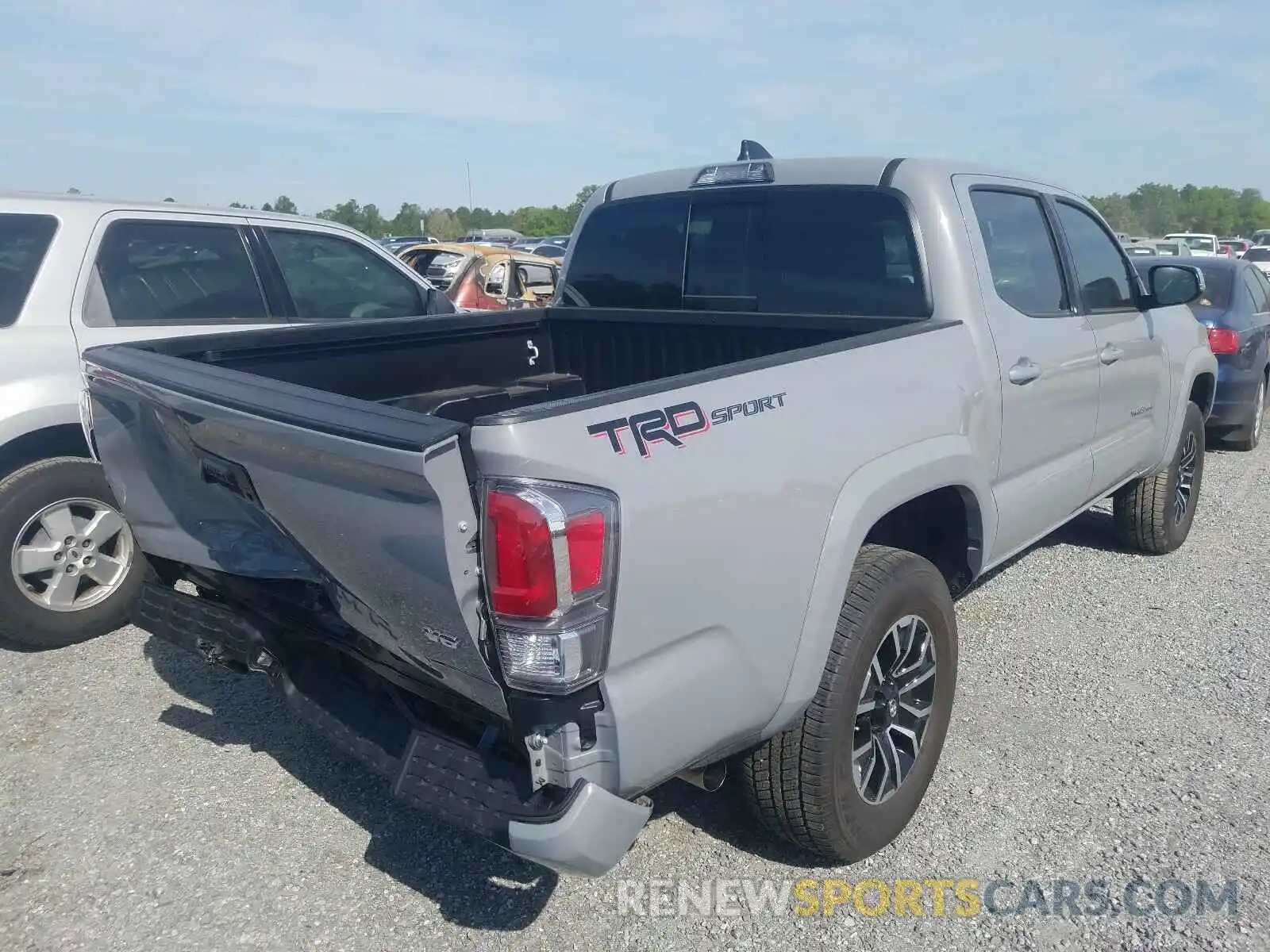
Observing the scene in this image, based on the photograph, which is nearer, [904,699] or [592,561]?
[592,561]

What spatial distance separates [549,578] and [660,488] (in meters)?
0.32

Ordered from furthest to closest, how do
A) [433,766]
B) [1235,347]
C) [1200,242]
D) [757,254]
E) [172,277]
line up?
[1200,242] < [1235,347] < [172,277] < [757,254] < [433,766]

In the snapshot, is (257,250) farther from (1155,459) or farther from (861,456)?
(1155,459)

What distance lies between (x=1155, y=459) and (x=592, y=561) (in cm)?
410

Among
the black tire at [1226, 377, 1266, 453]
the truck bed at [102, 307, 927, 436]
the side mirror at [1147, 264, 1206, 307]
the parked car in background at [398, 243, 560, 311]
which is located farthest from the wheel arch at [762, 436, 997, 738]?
the parked car in background at [398, 243, 560, 311]

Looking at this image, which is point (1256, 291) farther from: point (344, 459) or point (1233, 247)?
point (1233, 247)

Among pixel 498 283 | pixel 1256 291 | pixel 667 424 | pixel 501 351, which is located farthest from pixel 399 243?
pixel 667 424

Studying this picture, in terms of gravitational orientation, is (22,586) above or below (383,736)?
below

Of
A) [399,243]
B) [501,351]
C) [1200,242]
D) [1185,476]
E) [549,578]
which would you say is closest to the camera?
[549,578]

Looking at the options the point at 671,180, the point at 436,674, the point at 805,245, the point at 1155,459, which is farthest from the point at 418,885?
the point at 1155,459

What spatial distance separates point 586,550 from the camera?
6.61 feet

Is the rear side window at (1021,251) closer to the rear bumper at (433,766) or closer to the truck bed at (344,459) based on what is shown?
the truck bed at (344,459)

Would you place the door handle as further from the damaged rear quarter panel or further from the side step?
the side step

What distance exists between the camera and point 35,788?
3.41 meters
